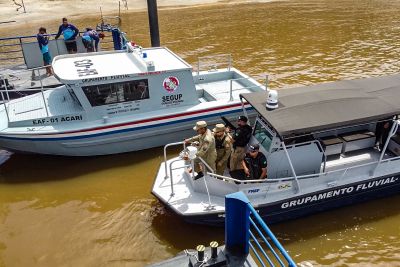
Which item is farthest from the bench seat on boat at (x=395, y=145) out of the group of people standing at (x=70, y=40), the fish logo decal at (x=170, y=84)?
the group of people standing at (x=70, y=40)

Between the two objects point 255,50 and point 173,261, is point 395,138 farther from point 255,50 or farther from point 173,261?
point 255,50

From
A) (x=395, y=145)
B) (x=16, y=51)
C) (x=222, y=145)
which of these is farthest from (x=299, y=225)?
(x=16, y=51)

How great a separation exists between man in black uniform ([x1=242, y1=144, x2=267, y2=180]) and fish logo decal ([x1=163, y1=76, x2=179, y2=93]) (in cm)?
387

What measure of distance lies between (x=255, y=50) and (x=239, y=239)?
17.7m

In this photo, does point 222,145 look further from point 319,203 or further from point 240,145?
point 319,203

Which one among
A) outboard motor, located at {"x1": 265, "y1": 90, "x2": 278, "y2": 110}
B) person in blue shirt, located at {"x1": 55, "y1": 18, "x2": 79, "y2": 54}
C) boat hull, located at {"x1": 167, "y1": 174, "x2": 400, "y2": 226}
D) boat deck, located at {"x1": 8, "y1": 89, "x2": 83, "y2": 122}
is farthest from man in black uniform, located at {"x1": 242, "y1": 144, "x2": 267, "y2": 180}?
person in blue shirt, located at {"x1": 55, "y1": 18, "x2": 79, "y2": 54}

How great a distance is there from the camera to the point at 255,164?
310 inches

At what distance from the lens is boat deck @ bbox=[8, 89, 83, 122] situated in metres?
10.5

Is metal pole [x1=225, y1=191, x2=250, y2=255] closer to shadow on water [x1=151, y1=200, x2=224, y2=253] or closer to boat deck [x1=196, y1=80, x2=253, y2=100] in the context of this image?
shadow on water [x1=151, y1=200, x2=224, y2=253]

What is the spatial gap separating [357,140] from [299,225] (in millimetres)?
2535

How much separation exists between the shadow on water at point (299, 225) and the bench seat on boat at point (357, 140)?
1.33m

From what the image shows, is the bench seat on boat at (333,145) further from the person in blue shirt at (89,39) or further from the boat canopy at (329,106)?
the person in blue shirt at (89,39)

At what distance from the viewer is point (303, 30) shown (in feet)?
83.3

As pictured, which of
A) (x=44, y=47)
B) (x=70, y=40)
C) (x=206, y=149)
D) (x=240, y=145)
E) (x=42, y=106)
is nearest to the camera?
(x=206, y=149)
